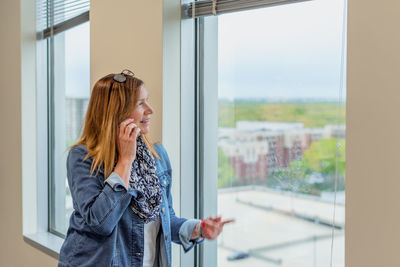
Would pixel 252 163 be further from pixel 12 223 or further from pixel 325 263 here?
pixel 12 223

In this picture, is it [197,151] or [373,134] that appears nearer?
[373,134]

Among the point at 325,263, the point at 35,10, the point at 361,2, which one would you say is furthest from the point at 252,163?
the point at 35,10

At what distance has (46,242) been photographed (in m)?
3.21

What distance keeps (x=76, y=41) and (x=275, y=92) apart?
1781 mm

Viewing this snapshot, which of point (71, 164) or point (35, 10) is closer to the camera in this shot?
point (71, 164)

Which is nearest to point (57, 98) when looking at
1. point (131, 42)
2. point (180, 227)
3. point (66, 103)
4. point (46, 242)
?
point (66, 103)

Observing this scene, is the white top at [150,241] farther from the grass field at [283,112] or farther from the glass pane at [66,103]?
the glass pane at [66,103]

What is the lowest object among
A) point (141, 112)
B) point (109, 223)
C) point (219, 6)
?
point (109, 223)

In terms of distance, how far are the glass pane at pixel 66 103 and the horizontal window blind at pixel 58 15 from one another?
6 cm

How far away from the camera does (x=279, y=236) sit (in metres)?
1.89

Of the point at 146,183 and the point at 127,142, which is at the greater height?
the point at 127,142

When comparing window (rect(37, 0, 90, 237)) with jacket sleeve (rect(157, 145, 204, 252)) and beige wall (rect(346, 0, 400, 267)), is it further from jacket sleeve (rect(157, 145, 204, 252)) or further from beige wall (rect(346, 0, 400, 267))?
beige wall (rect(346, 0, 400, 267))

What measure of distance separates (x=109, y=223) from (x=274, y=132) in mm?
709

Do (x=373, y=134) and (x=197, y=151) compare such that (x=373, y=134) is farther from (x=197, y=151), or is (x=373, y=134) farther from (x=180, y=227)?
(x=197, y=151)
